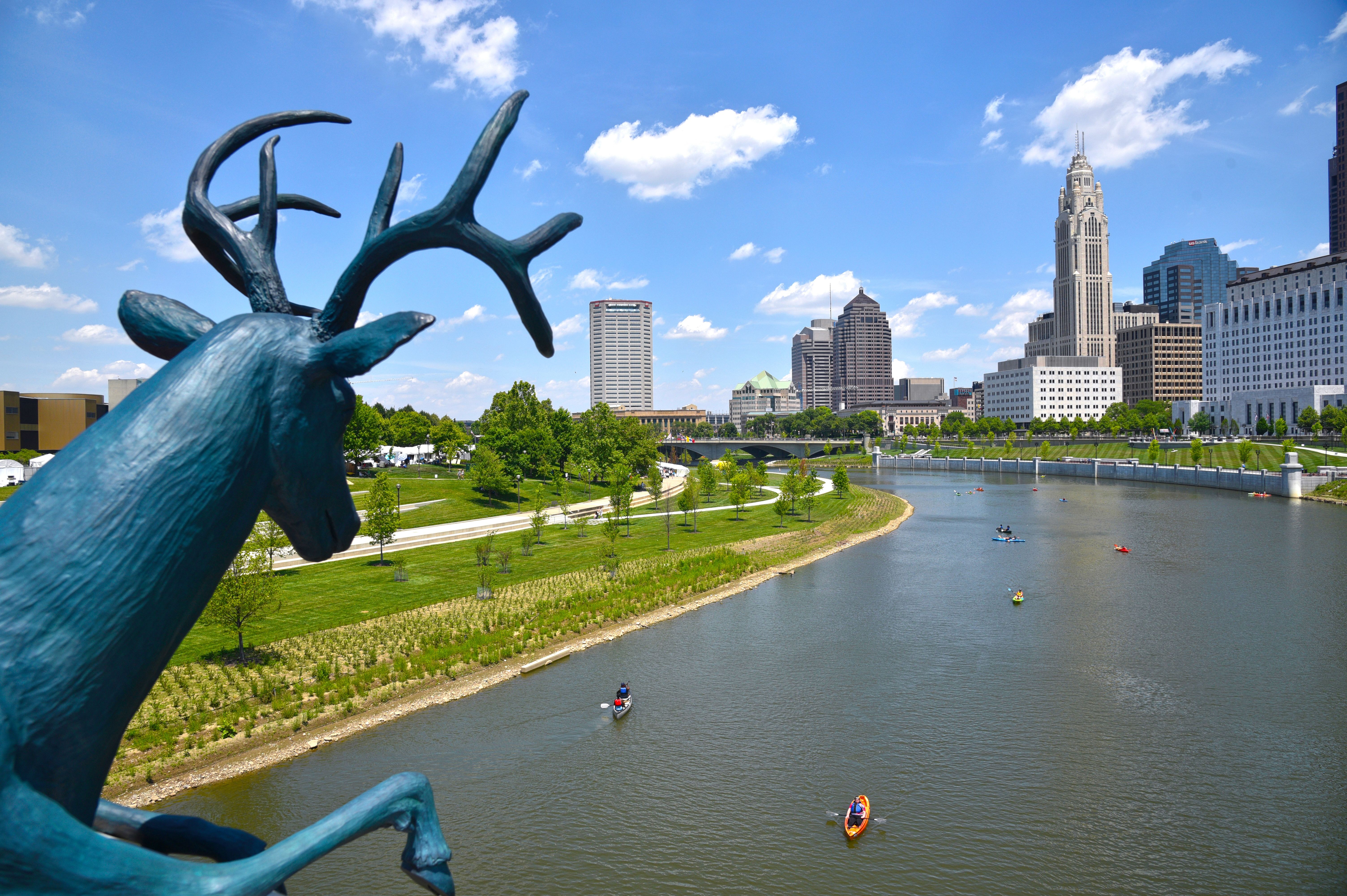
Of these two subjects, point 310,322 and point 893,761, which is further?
point 893,761

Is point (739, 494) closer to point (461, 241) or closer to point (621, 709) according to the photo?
point (621, 709)

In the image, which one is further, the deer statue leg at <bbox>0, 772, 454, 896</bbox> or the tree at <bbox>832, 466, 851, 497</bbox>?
the tree at <bbox>832, 466, 851, 497</bbox>

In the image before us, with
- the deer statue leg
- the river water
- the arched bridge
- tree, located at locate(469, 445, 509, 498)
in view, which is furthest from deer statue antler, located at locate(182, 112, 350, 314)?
the arched bridge

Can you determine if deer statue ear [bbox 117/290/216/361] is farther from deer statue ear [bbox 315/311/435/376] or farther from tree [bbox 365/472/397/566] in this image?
tree [bbox 365/472/397/566]

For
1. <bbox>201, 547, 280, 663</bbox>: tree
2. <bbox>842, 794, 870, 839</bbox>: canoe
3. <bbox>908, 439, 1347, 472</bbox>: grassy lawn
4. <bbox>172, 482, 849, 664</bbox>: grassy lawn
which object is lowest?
<bbox>842, 794, 870, 839</bbox>: canoe

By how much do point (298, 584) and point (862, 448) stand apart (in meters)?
143

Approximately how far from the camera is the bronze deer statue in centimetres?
337

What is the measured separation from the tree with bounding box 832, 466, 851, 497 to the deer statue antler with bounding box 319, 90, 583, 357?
77.5 meters

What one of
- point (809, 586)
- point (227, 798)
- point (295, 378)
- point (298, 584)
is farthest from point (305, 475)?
point (809, 586)

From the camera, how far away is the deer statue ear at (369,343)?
3.87 meters

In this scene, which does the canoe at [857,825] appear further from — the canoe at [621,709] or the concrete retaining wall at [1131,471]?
the concrete retaining wall at [1131,471]

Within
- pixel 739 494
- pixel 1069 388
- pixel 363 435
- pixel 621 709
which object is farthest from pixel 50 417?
pixel 1069 388

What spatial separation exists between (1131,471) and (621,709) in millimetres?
102368

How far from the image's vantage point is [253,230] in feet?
14.8
